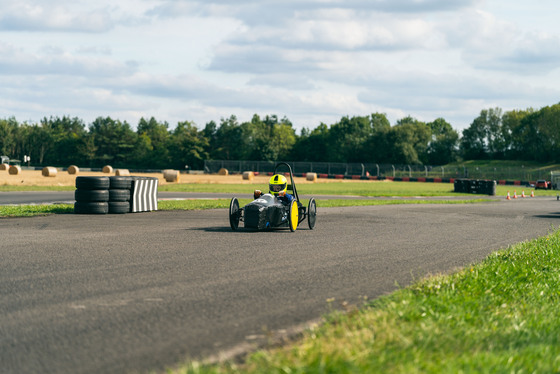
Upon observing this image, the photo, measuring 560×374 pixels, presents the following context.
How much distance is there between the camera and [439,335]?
559 centimetres

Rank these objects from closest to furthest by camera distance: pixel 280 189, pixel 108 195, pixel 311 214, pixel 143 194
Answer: pixel 280 189 < pixel 311 214 < pixel 108 195 < pixel 143 194

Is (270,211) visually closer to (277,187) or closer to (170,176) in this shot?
(277,187)

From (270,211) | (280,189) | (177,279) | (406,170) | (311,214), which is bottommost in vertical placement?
(177,279)

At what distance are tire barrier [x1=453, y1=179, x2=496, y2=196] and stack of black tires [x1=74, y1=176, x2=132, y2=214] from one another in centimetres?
3073

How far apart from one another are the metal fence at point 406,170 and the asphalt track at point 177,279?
6516cm

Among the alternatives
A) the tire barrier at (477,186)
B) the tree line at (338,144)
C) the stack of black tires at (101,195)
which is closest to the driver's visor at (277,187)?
the stack of black tires at (101,195)

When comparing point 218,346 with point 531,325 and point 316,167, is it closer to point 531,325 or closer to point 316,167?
point 531,325

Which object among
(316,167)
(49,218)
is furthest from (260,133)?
(49,218)

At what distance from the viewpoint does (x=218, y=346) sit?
543cm

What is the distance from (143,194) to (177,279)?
12.6 meters

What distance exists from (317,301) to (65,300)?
8.98 ft

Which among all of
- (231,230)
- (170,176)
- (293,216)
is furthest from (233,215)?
(170,176)

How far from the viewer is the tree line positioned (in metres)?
111

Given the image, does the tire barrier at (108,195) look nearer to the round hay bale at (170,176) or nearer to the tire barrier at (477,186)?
the tire barrier at (477,186)
